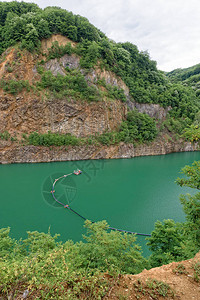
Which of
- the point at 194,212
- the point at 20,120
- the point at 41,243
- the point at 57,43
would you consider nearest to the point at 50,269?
the point at 41,243

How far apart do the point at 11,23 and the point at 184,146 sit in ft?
126

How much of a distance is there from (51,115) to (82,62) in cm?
1118

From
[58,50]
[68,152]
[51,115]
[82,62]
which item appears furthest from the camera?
[82,62]

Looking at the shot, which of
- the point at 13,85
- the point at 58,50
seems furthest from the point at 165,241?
the point at 58,50

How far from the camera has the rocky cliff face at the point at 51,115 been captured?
77.5 feet

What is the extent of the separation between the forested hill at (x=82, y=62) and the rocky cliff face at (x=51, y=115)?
0.83 m

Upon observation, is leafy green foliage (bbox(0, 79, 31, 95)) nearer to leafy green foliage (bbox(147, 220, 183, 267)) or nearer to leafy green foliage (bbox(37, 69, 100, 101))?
leafy green foliage (bbox(37, 69, 100, 101))

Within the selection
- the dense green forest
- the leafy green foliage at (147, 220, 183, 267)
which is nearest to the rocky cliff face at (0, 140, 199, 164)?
the dense green forest

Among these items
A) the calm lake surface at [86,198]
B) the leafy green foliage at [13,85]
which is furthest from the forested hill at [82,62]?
the calm lake surface at [86,198]

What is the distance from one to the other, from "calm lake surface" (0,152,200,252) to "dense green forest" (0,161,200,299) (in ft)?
12.1

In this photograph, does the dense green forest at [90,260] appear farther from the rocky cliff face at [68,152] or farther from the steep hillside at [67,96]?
the steep hillside at [67,96]

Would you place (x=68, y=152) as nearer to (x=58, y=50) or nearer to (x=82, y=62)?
(x=82, y=62)

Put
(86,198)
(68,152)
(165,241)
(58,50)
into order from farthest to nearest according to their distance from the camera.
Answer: (58,50), (68,152), (86,198), (165,241)

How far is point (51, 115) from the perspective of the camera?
83.6 ft
